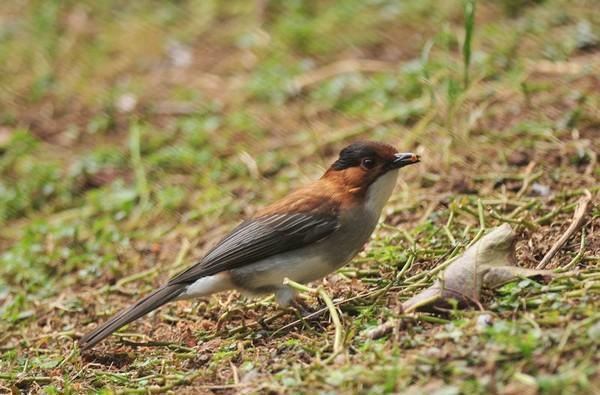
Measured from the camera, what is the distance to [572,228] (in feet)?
18.7

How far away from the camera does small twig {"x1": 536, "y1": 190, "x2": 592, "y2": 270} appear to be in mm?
5504

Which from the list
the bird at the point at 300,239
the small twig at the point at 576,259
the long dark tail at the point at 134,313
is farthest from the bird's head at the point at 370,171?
the long dark tail at the point at 134,313

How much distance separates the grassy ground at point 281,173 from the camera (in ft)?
15.6

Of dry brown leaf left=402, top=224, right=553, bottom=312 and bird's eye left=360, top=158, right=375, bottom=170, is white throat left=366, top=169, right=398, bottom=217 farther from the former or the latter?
dry brown leaf left=402, top=224, right=553, bottom=312

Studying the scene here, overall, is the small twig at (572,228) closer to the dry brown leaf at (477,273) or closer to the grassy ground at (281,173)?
the grassy ground at (281,173)

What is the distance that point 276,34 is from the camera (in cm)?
1116

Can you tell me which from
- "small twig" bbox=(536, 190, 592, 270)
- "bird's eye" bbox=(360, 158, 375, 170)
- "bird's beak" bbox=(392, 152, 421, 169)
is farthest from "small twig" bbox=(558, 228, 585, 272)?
"bird's eye" bbox=(360, 158, 375, 170)

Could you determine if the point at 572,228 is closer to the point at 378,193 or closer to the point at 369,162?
the point at 378,193

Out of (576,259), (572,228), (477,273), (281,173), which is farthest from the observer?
(281,173)

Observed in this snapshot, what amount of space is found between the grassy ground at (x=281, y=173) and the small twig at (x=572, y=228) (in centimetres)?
5

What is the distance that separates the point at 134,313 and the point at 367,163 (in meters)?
1.75

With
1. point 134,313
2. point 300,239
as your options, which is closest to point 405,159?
point 300,239

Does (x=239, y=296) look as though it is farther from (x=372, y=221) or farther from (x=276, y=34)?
(x=276, y=34)

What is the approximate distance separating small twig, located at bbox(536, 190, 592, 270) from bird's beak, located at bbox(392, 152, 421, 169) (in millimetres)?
968
